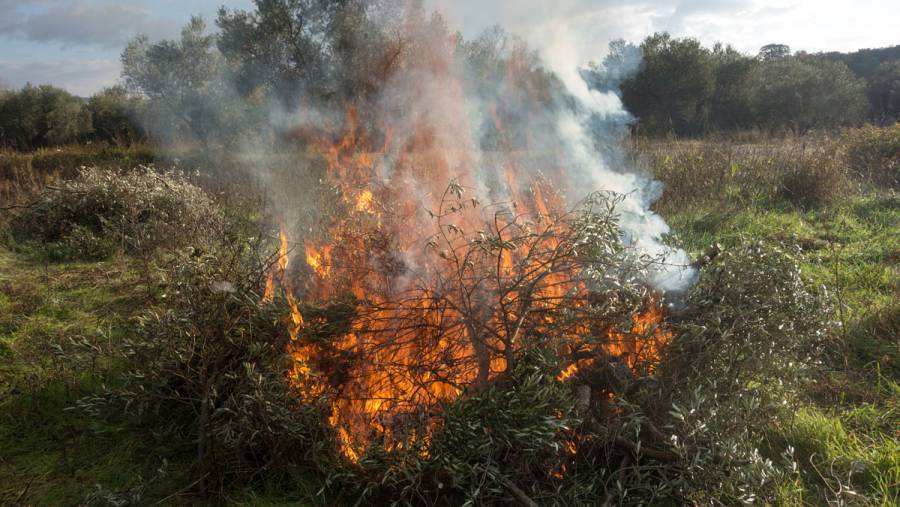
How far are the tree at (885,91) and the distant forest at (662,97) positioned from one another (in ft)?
0.20

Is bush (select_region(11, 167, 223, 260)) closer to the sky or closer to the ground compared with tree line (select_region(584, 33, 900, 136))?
closer to the ground

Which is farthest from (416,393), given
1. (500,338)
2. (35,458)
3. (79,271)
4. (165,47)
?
(165,47)

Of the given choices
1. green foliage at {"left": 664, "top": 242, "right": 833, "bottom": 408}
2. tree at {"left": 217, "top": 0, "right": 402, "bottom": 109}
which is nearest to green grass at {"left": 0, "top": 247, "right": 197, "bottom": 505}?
green foliage at {"left": 664, "top": 242, "right": 833, "bottom": 408}

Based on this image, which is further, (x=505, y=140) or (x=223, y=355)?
(x=505, y=140)

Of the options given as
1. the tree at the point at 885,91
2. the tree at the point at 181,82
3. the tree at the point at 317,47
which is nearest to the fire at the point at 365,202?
the tree at the point at 317,47

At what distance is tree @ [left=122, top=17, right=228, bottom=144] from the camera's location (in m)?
15.7

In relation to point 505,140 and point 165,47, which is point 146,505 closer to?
point 505,140

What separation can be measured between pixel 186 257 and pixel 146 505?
1.53 meters

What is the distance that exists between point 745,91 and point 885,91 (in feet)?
29.6

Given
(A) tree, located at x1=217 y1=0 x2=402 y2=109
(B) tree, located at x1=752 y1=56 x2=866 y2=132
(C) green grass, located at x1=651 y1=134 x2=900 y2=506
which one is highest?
(A) tree, located at x1=217 y1=0 x2=402 y2=109

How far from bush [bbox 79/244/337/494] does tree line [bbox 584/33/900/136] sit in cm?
1975

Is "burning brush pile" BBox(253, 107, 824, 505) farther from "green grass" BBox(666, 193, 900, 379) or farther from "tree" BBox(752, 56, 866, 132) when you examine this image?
"tree" BBox(752, 56, 866, 132)

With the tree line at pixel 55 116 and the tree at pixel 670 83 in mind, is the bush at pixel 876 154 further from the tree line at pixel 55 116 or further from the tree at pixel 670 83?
the tree line at pixel 55 116

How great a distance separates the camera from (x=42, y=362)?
3740 millimetres
